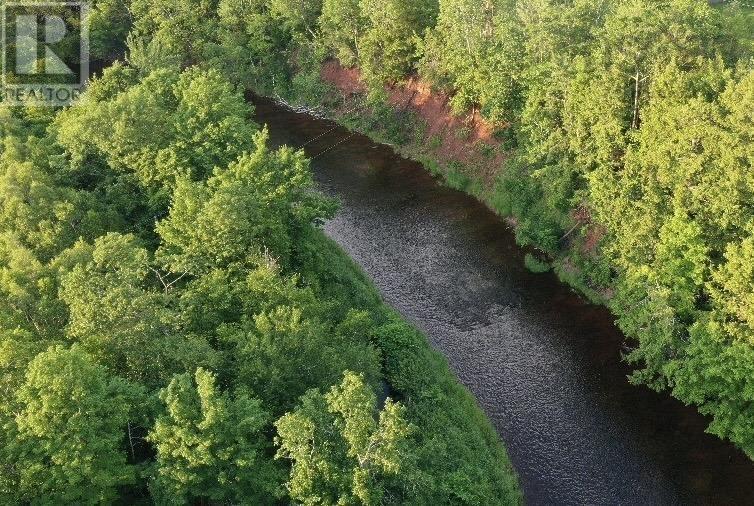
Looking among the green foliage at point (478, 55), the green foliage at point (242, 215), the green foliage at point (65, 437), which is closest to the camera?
the green foliage at point (65, 437)

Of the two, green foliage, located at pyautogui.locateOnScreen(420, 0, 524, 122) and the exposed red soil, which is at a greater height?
green foliage, located at pyautogui.locateOnScreen(420, 0, 524, 122)

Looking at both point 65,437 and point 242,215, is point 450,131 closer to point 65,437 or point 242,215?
point 242,215

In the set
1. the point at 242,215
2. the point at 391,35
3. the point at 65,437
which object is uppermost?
the point at 391,35

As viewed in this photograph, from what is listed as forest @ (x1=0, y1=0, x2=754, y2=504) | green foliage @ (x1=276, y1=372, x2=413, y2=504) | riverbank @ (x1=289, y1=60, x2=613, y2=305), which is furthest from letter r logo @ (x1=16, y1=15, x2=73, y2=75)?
green foliage @ (x1=276, y1=372, x2=413, y2=504)

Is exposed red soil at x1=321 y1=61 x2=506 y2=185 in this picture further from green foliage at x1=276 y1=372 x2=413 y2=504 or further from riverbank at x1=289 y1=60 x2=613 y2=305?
green foliage at x1=276 y1=372 x2=413 y2=504

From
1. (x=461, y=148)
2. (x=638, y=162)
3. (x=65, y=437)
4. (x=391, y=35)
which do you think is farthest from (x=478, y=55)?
(x=65, y=437)

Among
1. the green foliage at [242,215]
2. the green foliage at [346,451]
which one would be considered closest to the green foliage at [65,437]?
the green foliage at [346,451]

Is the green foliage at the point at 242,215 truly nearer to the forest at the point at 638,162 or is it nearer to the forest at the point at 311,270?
the forest at the point at 311,270
